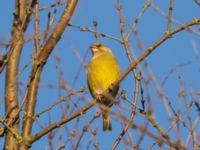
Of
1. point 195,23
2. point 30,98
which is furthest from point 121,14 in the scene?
point 30,98

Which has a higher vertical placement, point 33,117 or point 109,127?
point 109,127

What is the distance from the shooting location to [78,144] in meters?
3.60

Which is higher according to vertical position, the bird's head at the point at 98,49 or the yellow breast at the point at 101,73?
the bird's head at the point at 98,49

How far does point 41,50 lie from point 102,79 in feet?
7.28

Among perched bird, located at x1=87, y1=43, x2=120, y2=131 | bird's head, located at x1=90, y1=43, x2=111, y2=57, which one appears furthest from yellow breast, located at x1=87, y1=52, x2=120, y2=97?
bird's head, located at x1=90, y1=43, x2=111, y2=57

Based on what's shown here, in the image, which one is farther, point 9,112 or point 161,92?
point 9,112

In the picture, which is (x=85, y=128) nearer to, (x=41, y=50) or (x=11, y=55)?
(x=41, y=50)

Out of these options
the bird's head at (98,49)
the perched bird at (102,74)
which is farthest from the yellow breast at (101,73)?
A: the bird's head at (98,49)

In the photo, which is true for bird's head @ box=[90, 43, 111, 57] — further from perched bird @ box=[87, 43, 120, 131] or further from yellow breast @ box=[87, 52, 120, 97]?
yellow breast @ box=[87, 52, 120, 97]

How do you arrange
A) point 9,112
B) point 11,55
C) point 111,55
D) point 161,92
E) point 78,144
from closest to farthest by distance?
point 161,92 → point 78,144 → point 9,112 → point 11,55 → point 111,55

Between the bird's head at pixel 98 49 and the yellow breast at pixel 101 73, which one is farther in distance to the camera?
the bird's head at pixel 98 49

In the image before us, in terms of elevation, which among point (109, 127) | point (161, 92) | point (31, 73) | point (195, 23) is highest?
point (109, 127)

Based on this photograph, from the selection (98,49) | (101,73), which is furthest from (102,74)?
(98,49)

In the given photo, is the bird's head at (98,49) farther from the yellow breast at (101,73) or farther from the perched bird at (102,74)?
the yellow breast at (101,73)
